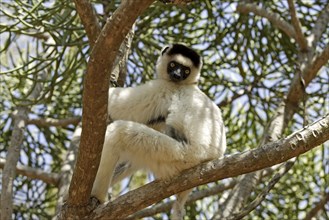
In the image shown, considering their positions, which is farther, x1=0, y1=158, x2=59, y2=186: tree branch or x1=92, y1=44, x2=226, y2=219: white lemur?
x1=0, y1=158, x2=59, y2=186: tree branch

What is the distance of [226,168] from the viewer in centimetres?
395

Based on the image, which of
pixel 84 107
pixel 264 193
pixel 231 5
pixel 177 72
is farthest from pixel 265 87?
pixel 84 107

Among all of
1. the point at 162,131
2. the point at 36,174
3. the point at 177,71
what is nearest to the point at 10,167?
the point at 36,174

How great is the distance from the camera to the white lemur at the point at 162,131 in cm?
446

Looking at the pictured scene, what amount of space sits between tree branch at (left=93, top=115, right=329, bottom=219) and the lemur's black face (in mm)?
1267

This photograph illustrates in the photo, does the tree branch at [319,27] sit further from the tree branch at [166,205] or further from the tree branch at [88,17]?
the tree branch at [88,17]

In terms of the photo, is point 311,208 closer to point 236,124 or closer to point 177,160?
point 236,124

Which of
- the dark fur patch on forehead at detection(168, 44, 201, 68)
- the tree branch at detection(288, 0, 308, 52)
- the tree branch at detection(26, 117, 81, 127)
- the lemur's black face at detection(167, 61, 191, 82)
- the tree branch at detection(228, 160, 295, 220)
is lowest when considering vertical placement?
the tree branch at detection(228, 160, 295, 220)

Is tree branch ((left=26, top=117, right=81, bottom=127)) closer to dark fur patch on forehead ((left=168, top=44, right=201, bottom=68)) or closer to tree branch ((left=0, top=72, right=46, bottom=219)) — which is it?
tree branch ((left=0, top=72, right=46, bottom=219))

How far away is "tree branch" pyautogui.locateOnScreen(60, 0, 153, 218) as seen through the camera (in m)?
3.08

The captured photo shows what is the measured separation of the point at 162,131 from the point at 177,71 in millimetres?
763

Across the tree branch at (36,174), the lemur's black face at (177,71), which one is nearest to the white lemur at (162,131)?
the lemur's black face at (177,71)

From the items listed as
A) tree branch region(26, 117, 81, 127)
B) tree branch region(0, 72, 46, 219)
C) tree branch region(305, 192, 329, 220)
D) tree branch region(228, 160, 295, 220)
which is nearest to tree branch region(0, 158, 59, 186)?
tree branch region(0, 72, 46, 219)

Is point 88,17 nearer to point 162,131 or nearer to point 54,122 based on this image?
point 162,131
